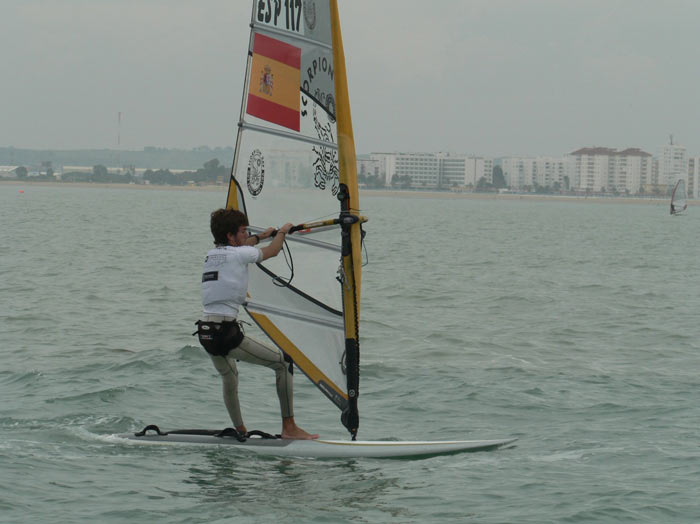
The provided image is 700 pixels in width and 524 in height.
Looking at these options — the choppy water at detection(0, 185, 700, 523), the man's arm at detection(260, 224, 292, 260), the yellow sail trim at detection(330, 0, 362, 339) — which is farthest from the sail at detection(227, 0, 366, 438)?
the choppy water at detection(0, 185, 700, 523)

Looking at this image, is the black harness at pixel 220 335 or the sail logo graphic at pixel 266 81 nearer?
the black harness at pixel 220 335

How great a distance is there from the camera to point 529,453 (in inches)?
336

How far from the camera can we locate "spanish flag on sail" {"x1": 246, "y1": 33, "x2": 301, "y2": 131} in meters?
7.58

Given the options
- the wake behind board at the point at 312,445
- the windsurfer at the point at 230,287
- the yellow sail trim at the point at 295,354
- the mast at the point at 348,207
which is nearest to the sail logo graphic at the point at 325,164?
the mast at the point at 348,207

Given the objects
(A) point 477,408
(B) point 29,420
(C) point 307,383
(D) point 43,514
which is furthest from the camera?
(C) point 307,383

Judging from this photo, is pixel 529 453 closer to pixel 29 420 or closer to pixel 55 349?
pixel 29 420

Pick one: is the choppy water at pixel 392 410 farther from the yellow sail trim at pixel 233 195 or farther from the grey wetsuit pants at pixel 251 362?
the yellow sail trim at pixel 233 195

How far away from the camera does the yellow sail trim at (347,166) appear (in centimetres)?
731

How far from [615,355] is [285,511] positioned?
862 cm

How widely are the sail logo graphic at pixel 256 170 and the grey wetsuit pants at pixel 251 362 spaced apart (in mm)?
1228

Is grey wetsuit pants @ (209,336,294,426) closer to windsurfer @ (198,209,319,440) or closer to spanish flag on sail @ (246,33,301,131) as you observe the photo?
windsurfer @ (198,209,319,440)

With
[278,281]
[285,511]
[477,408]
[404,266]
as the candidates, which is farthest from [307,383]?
[404,266]

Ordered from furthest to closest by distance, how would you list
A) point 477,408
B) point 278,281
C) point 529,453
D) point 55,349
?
point 55,349
point 477,408
point 529,453
point 278,281

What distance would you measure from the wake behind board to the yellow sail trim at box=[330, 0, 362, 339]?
99 cm
